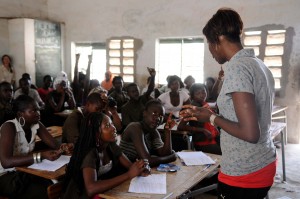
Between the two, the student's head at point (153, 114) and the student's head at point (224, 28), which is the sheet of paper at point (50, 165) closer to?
the student's head at point (153, 114)

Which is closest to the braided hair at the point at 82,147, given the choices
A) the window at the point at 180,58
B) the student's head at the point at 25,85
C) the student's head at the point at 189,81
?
the student's head at the point at 25,85

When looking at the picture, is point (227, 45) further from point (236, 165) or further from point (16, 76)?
point (16, 76)

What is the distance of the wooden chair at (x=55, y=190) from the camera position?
2.13m

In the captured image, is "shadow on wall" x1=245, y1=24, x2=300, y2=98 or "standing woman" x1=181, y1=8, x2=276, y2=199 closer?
"standing woman" x1=181, y1=8, x2=276, y2=199

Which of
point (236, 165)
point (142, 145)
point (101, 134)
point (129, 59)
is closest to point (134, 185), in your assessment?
point (101, 134)

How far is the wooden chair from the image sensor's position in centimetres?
213

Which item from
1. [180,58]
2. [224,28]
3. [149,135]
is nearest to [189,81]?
[180,58]

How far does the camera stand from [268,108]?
4.76 ft

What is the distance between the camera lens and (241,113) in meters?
1.34

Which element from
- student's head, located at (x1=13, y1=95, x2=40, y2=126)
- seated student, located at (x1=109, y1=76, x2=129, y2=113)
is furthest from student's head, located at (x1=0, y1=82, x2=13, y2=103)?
student's head, located at (x1=13, y1=95, x2=40, y2=126)

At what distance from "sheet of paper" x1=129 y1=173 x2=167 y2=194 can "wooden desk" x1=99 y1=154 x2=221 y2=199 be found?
3 centimetres

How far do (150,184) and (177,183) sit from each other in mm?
198

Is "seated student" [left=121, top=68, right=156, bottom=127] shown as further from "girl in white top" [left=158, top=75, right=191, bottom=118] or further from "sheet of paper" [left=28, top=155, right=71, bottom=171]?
"sheet of paper" [left=28, top=155, right=71, bottom=171]

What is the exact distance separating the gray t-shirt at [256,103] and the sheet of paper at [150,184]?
0.66m
